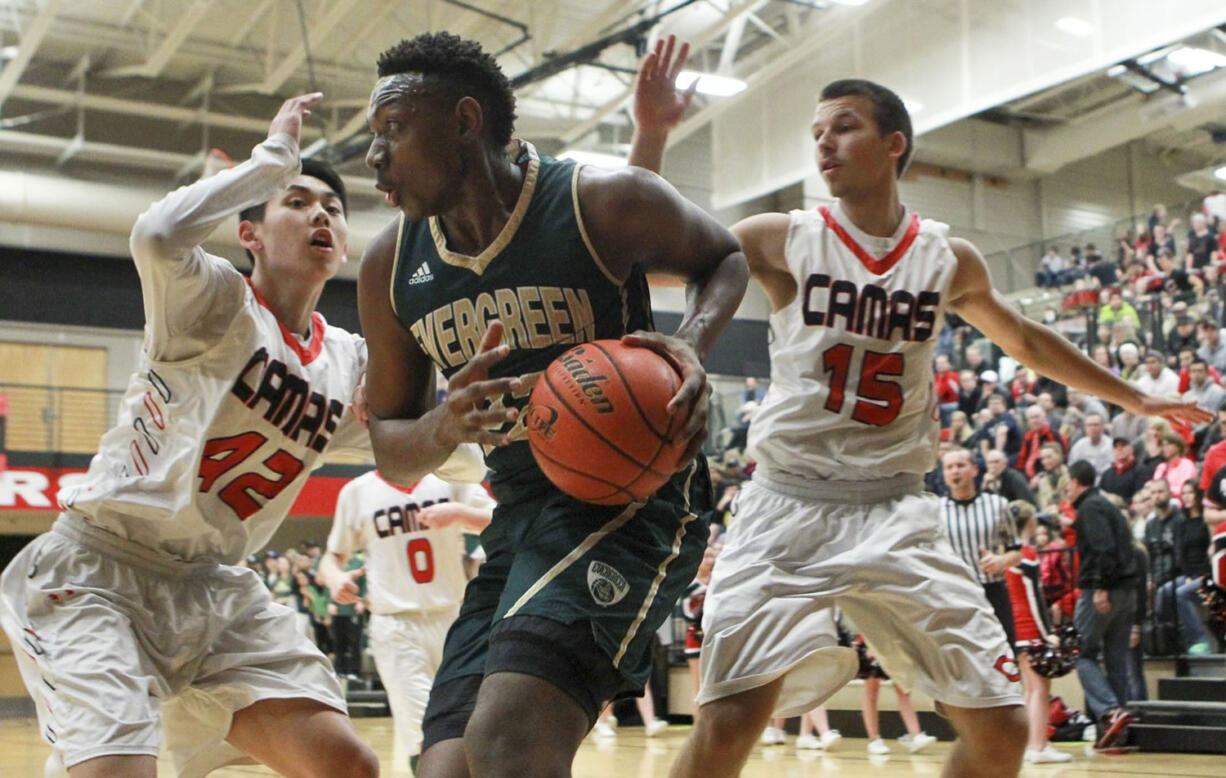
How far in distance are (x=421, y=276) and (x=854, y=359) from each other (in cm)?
176

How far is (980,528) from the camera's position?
358 inches

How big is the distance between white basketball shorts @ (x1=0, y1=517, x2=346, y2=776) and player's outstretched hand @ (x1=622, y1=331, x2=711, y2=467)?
178 centimetres

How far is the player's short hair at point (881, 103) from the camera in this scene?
4664mm

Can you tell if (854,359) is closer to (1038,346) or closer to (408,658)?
(1038,346)

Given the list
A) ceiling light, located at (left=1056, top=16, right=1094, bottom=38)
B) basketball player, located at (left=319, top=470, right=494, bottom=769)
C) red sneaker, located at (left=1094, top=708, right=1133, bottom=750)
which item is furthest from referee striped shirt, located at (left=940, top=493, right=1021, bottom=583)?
ceiling light, located at (left=1056, top=16, right=1094, bottom=38)

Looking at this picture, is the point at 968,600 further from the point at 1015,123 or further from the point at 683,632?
the point at 1015,123

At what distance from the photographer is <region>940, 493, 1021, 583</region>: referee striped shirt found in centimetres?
905

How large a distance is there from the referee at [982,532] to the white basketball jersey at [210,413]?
5.85m

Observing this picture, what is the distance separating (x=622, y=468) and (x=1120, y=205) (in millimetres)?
28607

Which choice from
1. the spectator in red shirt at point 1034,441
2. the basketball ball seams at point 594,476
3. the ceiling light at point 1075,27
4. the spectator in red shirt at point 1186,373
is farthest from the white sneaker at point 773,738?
the ceiling light at point 1075,27

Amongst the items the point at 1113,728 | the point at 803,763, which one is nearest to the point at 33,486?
the point at 803,763

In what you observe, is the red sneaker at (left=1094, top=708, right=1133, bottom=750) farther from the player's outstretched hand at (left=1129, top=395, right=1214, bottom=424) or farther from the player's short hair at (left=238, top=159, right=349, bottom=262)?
the player's short hair at (left=238, top=159, right=349, bottom=262)

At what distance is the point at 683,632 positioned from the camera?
15719 millimetres

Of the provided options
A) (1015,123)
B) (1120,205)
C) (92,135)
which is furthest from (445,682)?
(1120,205)
